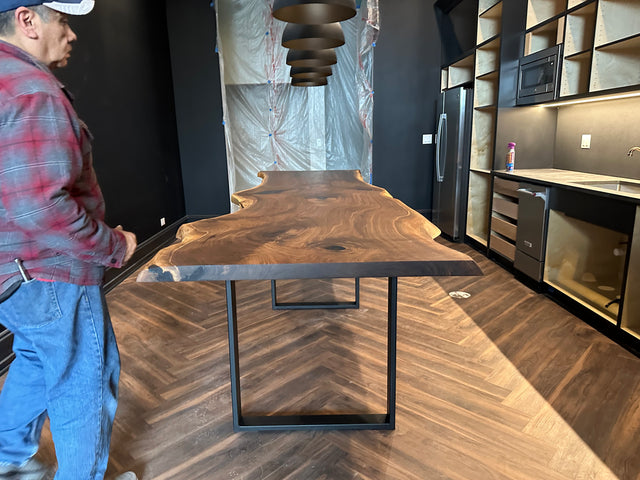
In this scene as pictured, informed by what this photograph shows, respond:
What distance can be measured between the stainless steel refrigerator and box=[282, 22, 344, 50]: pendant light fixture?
2.66 m

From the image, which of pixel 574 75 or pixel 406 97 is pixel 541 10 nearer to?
pixel 574 75

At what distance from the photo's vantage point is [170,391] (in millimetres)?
2100

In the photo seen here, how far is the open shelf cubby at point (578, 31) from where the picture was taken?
10.3ft

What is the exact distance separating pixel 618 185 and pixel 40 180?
347 cm

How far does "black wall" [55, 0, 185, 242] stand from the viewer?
11.2 feet

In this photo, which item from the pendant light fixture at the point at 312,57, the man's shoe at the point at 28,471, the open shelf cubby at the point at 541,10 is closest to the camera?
the man's shoe at the point at 28,471

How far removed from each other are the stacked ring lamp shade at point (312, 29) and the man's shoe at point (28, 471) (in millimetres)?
1893

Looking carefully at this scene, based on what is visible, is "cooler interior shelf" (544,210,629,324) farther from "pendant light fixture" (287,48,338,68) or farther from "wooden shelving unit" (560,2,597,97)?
"pendant light fixture" (287,48,338,68)

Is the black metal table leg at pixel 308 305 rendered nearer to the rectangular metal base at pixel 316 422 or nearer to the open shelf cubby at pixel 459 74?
the rectangular metal base at pixel 316 422

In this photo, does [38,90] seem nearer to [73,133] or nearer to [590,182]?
[73,133]

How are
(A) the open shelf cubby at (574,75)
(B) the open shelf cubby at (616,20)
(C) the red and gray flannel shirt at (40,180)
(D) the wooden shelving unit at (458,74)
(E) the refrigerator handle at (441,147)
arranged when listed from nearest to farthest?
(C) the red and gray flannel shirt at (40,180) < (B) the open shelf cubby at (616,20) < (A) the open shelf cubby at (574,75) < (E) the refrigerator handle at (441,147) < (D) the wooden shelving unit at (458,74)

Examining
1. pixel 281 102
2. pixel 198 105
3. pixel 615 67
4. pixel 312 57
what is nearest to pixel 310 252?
pixel 312 57

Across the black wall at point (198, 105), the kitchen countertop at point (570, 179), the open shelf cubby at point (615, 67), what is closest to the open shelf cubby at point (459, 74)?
the kitchen countertop at point (570, 179)

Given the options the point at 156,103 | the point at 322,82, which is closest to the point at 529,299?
the point at 322,82
